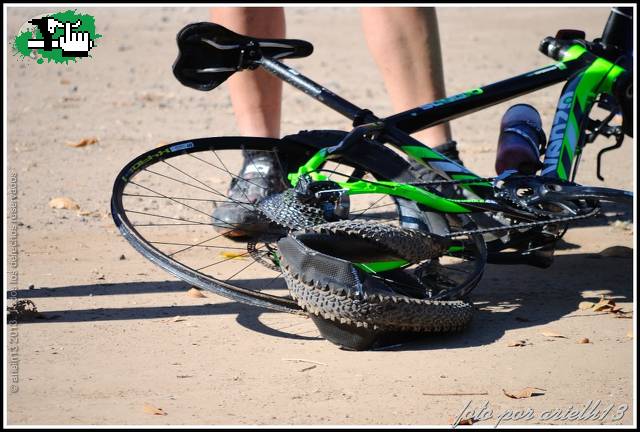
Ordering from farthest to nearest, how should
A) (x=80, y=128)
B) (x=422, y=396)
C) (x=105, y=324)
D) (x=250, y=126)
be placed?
1. (x=80, y=128)
2. (x=250, y=126)
3. (x=105, y=324)
4. (x=422, y=396)

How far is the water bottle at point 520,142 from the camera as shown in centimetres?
323

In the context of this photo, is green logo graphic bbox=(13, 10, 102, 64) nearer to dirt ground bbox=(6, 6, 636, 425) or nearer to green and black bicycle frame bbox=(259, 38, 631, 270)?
dirt ground bbox=(6, 6, 636, 425)

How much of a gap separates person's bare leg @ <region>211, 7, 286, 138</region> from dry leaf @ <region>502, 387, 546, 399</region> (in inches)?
73.1

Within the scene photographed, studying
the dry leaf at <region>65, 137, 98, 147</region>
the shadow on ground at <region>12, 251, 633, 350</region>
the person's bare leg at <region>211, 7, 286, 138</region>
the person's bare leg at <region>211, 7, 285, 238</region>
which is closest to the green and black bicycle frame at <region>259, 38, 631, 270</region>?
the shadow on ground at <region>12, 251, 633, 350</region>

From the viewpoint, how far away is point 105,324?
9.86 ft

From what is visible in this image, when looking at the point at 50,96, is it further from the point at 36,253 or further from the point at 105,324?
the point at 105,324

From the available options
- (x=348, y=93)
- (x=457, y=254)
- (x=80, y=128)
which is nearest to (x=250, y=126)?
(x=457, y=254)

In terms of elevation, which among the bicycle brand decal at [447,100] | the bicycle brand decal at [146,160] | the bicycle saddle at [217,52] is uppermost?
the bicycle saddle at [217,52]

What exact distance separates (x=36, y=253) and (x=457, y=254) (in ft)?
5.30

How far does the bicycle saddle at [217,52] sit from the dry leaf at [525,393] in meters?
1.40

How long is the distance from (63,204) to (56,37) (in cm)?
92

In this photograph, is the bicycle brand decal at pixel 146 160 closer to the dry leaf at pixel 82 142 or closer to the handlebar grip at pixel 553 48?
the handlebar grip at pixel 553 48

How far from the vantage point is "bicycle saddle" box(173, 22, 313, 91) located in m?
3.24

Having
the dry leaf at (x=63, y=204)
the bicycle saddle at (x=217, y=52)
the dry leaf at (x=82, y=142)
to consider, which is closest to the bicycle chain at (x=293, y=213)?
the bicycle saddle at (x=217, y=52)
